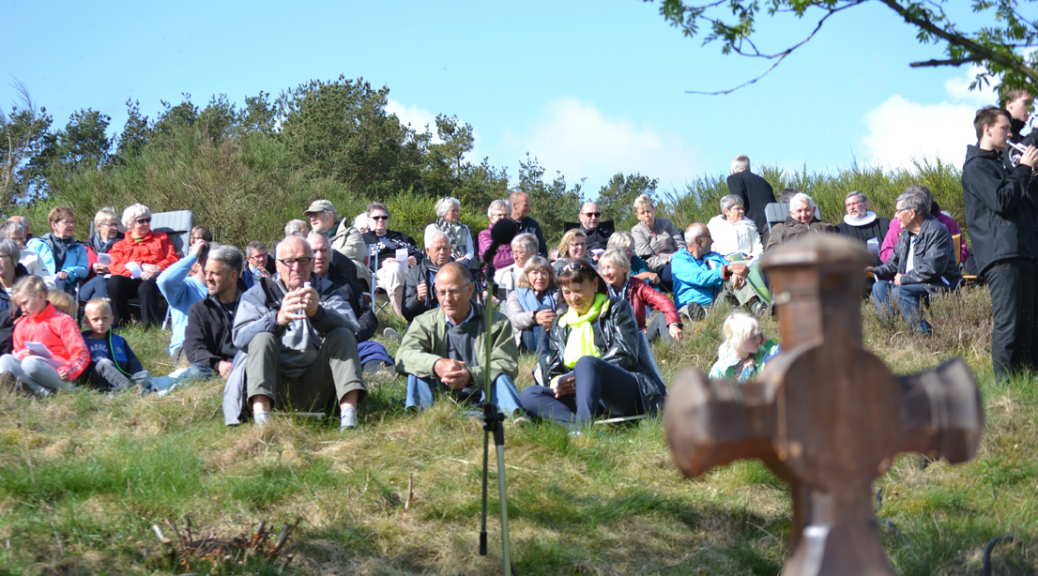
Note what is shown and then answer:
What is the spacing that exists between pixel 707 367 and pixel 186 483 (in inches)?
196

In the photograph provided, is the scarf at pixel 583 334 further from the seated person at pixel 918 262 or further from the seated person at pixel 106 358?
the seated person at pixel 918 262

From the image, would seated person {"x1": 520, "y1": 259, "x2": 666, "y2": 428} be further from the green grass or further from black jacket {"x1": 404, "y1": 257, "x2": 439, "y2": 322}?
black jacket {"x1": 404, "y1": 257, "x2": 439, "y2": 322}

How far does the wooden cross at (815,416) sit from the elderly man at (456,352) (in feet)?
16.7

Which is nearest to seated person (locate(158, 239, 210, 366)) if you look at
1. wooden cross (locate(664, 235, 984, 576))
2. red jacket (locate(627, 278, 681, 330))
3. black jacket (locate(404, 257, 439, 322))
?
black jacket (locate(404, 257, 439, 322))

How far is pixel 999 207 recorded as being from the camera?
6469mm

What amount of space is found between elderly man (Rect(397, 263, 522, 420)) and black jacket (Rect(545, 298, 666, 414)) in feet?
1.22

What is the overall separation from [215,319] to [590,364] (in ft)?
10.8

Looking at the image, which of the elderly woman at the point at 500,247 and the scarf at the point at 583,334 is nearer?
the scarf at the point at 583,334

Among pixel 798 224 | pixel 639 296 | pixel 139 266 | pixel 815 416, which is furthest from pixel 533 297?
pixel 815 416

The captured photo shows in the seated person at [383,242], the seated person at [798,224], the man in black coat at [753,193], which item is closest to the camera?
the seated person at [798,224]

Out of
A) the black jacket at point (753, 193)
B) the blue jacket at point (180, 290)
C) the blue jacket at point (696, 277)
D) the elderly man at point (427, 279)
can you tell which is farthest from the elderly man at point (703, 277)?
the blue jacket at point (180, 290)

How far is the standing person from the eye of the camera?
6496 mm

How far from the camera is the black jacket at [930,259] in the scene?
8.95 m

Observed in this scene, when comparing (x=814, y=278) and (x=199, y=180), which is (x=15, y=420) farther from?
(x=199, y=180)
